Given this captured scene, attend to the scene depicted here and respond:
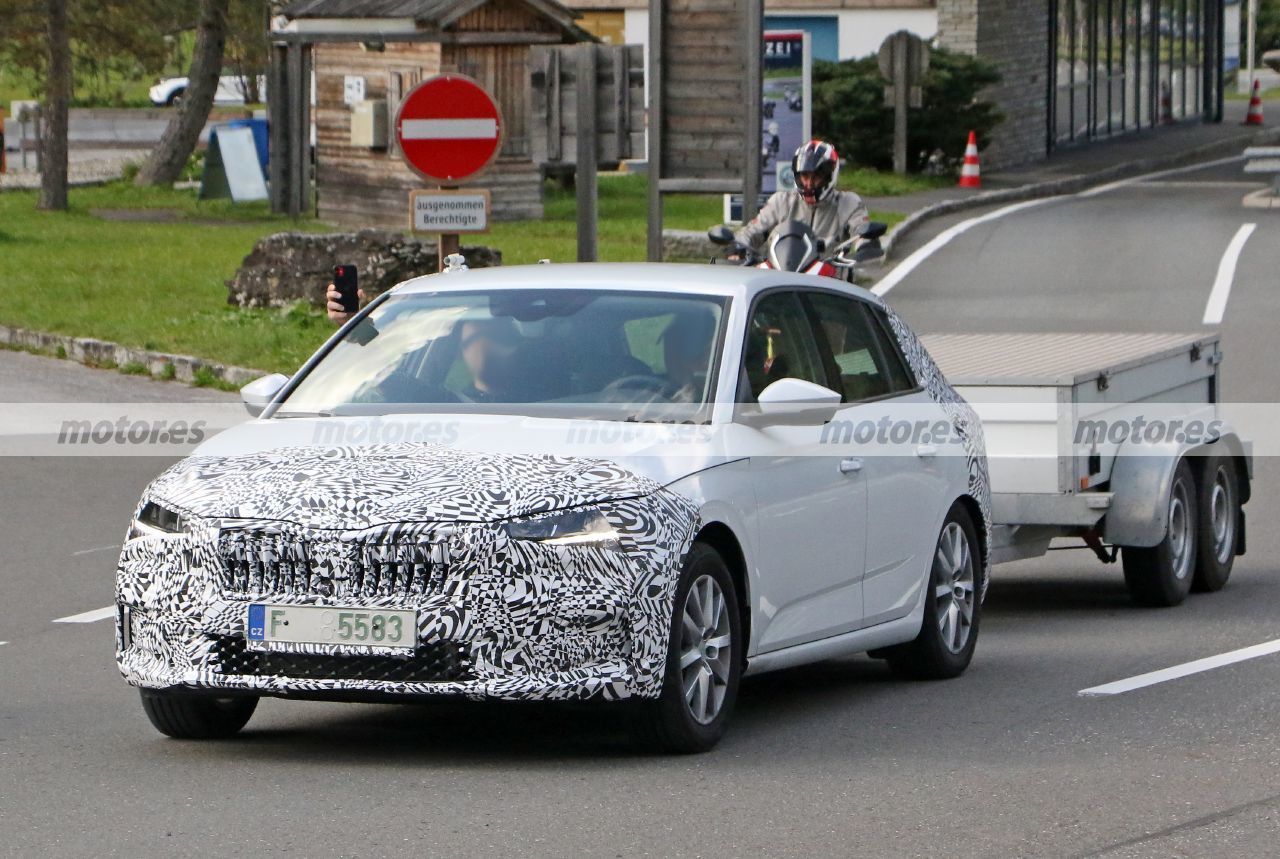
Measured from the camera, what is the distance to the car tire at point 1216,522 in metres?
10.7

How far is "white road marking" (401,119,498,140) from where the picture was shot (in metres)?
14.4

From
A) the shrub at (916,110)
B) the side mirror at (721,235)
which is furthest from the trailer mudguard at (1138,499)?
the shrub at (916,110)

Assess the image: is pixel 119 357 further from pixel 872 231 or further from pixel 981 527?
pixel 981 527

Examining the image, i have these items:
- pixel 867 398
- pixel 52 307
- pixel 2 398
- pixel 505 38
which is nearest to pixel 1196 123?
pixel 505 38

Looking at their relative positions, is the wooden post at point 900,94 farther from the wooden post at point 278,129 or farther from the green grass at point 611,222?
the wooden post at point 278,129

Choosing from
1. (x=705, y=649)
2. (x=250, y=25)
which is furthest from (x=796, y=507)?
(x=250, y=25)

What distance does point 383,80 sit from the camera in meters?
34.5

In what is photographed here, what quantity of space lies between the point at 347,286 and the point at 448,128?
3.10 m

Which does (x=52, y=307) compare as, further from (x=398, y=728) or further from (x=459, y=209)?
(x=398, y=728)

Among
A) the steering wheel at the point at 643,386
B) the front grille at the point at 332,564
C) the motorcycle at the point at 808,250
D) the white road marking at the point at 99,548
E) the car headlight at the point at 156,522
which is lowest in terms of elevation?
the white road marking at the point at 99,548

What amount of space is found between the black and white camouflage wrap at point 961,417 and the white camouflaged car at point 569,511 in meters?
0.03

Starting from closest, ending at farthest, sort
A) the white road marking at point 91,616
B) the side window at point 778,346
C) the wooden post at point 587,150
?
the side window at point 778,346 < the white road marking at point 91,616 < the wooden post at point 587,150

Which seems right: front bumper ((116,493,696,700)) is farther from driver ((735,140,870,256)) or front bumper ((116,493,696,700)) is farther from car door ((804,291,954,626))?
driver ((735,140,870,256))

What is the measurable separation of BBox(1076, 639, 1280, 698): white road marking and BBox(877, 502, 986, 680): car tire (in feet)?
1.80
